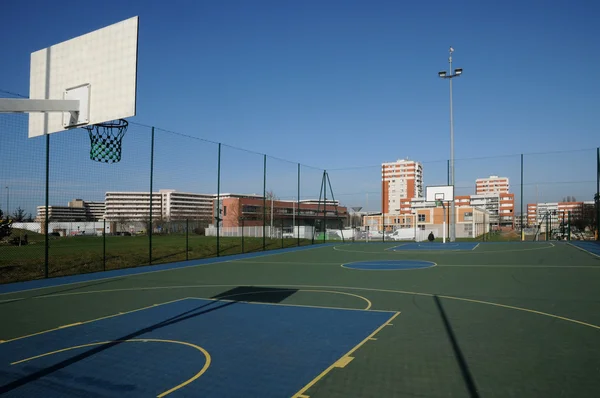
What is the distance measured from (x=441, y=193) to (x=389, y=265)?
1389cm

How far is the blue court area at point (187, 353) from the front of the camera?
14.9ft

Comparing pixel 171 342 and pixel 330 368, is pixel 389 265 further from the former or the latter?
pixel 330 368

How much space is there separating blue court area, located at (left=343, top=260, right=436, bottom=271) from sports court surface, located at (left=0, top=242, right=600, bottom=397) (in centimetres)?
282

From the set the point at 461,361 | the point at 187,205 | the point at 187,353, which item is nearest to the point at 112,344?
the point at 187,353

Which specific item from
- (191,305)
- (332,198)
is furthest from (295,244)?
(191,305)

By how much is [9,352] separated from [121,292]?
5.08 m

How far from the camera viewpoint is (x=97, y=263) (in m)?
17.5

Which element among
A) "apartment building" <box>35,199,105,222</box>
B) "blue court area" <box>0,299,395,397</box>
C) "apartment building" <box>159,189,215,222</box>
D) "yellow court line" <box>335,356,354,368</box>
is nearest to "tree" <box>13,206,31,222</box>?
"apartment building" <box>35,199,105,222</box>

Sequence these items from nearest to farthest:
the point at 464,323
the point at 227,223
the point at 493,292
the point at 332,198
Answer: the point at 464,323 < the point at 493,292 < the point at 332,198 < the point at 227,223

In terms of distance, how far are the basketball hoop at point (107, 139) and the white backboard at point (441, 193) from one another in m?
23.7

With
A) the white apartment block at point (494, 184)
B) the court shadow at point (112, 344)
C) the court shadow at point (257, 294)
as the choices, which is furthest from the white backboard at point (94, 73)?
the white apartment block at point (494, 184)

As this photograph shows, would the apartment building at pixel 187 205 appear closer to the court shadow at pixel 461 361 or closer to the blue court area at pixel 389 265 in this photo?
the blue court area at pixel 389 265

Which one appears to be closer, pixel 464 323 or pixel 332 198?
pixel 464 323

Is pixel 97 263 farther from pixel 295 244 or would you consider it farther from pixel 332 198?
pixel 332 198
